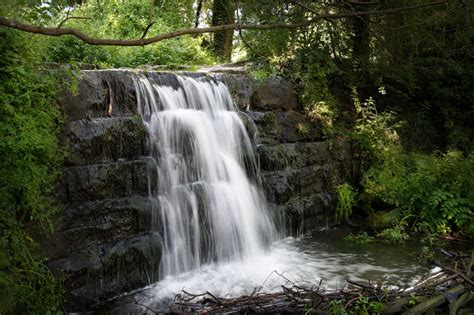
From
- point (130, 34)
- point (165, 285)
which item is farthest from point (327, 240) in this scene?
point (130, 34)

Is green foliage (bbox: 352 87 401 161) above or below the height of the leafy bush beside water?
above

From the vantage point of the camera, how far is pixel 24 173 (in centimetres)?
447

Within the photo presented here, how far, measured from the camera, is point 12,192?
446 centimetres

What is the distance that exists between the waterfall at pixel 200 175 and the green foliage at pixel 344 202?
1.91 m

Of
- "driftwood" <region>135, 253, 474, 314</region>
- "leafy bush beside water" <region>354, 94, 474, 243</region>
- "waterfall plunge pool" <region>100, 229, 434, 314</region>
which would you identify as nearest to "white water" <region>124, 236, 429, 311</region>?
"waterfall plunge pool" <region>100, 229, 434, 314</region>

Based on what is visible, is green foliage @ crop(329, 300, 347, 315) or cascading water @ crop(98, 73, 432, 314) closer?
green foliage @ crop(329, 300, 347, 315)

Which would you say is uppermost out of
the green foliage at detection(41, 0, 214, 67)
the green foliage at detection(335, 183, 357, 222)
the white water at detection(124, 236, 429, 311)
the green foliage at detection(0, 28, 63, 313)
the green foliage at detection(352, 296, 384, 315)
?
the green foliage at detection(41, 0, 214, 67)

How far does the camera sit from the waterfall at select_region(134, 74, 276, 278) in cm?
622

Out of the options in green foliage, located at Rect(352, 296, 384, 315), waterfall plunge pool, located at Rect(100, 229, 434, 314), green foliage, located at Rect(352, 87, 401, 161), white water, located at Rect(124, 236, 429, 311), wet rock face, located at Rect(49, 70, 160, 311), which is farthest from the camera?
green foliage, located at Rect(352, 87, 401, 161)

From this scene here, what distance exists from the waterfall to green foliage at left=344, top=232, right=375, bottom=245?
4.97 feet

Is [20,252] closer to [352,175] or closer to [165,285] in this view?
[165,285]

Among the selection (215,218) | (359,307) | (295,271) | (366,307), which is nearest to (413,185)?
(295,271)

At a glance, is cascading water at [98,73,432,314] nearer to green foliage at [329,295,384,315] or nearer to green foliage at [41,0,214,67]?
green foliage at [329,295,384,315]

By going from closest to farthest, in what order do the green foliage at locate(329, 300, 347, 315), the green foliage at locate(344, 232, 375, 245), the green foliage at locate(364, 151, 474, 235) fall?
the green foliage at locate(329, 300, 347, 315)
the green foliage at locate(344, 232, 375, 245)
the green foliage at locate(364, 151, 474, 235)
